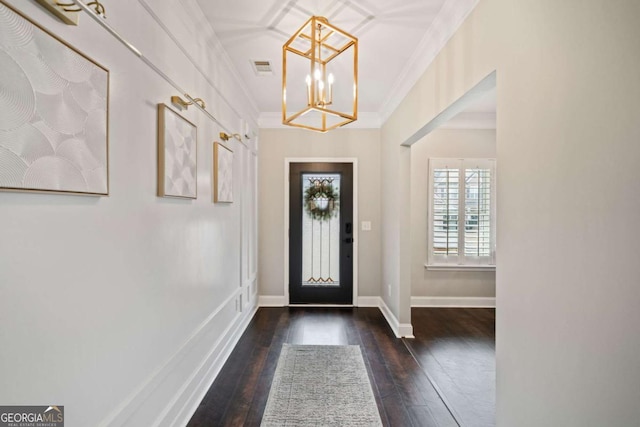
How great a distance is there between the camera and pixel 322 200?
15.1 ft

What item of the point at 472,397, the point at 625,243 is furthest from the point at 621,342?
the point at 472,397

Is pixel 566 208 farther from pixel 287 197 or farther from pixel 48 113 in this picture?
pixel 287 197

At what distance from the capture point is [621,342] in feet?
3.14

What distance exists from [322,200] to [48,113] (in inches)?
147

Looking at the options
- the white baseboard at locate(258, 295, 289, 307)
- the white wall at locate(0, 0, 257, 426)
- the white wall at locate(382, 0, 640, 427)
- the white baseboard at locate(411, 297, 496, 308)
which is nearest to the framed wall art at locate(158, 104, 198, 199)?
the white wall at locate(0, 0, 257, 426)

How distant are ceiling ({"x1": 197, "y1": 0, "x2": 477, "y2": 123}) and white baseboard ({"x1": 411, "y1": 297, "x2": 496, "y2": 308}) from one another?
2835mm

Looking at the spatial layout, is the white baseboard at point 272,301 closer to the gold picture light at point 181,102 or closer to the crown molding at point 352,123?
the crown molding at point 352,123

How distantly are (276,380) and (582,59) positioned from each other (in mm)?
2649

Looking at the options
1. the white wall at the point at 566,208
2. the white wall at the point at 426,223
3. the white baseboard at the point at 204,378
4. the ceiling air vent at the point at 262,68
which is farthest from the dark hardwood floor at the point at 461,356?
the ceiling air vent at the point at 262,68

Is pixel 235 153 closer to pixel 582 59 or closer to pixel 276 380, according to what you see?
pixel 276 380

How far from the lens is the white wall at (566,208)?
3.13 ft

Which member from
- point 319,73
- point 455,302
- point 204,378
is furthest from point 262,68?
point 455,302

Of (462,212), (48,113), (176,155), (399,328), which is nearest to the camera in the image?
(48,113)

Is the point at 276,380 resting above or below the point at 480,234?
below
